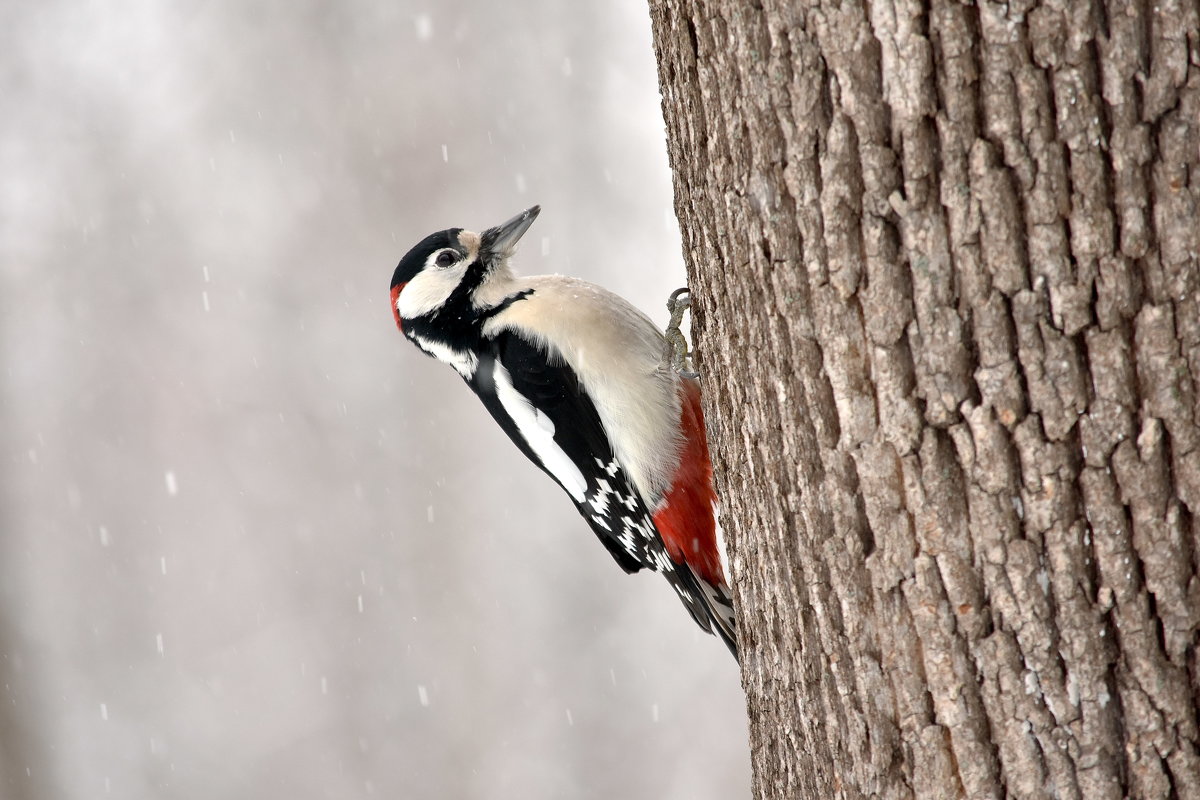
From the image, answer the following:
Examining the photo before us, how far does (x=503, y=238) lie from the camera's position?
120 inches

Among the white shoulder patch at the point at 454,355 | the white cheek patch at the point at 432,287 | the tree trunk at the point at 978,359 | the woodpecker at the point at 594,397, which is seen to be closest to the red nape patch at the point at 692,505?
the woodpecker at the point at 594,397

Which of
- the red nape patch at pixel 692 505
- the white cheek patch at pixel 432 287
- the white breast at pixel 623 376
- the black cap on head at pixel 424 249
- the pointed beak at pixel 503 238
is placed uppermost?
the pointed beak at pixel 503 238

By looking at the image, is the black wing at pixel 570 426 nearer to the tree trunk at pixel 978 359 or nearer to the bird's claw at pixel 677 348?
the bird's claw at pixel 677 348

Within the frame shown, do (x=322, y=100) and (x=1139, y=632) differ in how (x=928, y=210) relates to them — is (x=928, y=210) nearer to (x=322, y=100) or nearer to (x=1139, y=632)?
(x=1139, y=632)

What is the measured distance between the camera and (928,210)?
4.28 feet

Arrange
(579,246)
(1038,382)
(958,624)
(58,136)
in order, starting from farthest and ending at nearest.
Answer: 1. (579,246)
2. (58,136)
3. (958,624)
4. (1038,382)

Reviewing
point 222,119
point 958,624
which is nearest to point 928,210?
point 958,624

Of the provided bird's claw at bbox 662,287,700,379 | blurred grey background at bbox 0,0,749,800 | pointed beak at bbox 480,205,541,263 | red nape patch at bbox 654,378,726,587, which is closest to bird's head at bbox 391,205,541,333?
pointed beak at bbox 480,205,541,263

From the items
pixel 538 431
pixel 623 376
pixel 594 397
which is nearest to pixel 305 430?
pixel 538 431

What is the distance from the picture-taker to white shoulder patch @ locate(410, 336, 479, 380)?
2.95 m

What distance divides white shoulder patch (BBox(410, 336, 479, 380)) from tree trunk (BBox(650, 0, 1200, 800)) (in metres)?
1.50

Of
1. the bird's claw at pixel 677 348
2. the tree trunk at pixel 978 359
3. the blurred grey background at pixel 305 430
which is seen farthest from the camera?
the blurred grey background at pixel 305 430

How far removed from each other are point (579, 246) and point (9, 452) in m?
3.20

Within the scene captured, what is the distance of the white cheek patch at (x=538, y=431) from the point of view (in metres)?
2.81
